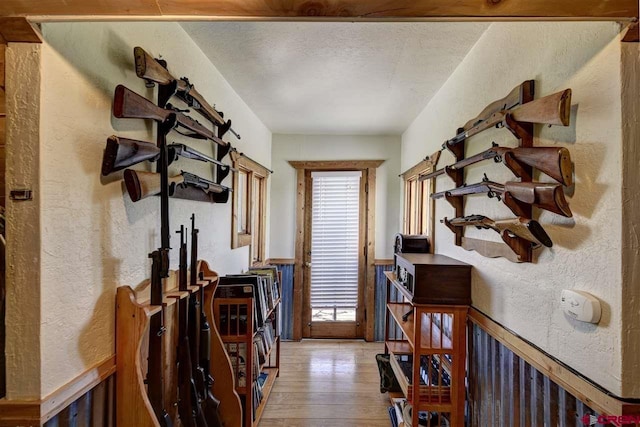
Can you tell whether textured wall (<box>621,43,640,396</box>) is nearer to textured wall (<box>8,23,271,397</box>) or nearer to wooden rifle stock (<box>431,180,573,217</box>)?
wooden rifle stock (<box>431,180,573,217</box>)

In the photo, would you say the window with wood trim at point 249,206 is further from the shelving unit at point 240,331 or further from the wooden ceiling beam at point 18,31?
the wooden ceiling beam at point 18,31

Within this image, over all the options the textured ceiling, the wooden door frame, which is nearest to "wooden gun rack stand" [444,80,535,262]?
the textured ceiling

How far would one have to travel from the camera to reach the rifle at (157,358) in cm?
128

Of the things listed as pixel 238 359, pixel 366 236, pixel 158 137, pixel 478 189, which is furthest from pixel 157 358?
pixel 366 236

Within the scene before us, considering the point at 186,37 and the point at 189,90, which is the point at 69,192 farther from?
the point at 186,37

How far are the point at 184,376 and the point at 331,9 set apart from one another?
67.4 inches

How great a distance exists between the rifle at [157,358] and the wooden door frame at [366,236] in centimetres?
261

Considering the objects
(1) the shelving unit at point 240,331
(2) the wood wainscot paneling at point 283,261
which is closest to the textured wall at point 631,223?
(1) the shelving unit at point 240,331

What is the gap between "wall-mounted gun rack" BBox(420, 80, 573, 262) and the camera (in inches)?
38.4

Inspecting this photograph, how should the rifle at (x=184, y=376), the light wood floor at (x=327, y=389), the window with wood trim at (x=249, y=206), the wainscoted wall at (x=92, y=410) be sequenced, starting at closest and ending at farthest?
the wainscoted wall at (x=92, y=410) < the rifle at (x=184, y=376) < the light wood floor at (x=327, y=389) < the window with wood trim at (x=249, y=206)

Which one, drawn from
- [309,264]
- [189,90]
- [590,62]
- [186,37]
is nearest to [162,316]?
[189,90]

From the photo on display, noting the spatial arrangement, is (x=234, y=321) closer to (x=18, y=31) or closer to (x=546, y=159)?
(x=18, y=31)

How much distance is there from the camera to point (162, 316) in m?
1.32

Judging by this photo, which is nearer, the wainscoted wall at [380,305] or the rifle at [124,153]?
the rifle at [124,153]
